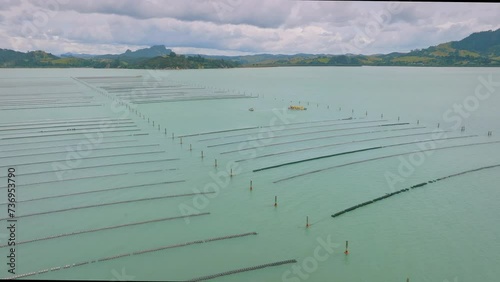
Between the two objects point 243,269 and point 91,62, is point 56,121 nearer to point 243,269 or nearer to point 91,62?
point 243,269

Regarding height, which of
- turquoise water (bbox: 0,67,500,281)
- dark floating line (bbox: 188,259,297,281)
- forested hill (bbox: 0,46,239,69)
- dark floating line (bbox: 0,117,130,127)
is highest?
forested hill (bbox: 0,46,239,69)

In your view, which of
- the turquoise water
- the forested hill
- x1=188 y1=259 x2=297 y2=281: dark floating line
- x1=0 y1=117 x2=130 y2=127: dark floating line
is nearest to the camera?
x1=188 y1=259 x2=297 y2=281: dark floating line

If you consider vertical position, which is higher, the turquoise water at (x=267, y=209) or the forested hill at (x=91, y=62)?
the forested hill at (x=91, y=62)

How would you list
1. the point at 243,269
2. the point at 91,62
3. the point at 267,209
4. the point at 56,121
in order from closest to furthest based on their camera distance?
the point at 243,269, the point at 267,209, the point at 56,121, the point at 91,62

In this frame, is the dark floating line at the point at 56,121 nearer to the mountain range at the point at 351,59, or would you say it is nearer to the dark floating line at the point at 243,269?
the dark floating line at the point at 243,269

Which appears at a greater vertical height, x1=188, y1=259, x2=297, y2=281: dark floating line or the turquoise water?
the turquoise water

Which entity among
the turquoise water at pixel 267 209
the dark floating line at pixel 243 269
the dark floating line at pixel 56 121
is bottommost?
the dark floating line at pixel 243 269

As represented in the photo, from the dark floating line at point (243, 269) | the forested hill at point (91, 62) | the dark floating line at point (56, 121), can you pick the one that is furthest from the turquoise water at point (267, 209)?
the forested hill at point (91, 62)

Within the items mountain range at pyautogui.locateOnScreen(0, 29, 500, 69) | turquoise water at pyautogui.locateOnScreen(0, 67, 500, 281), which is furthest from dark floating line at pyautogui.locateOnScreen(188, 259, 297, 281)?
mountain range at pyautogui.locateOnScreen(0, 29, 500, 69)

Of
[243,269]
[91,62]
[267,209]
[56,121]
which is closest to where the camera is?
[243,269]

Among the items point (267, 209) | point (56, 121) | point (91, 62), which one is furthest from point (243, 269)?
point (91, 62)

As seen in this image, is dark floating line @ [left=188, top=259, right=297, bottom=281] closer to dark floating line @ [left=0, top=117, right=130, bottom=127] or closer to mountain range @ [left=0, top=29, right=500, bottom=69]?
dark floating line @ [left=0, top=117, right=130, bottom=127]

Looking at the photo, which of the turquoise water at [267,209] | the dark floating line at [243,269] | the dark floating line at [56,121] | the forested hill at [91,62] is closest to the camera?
the dark floating line at [243,269]
